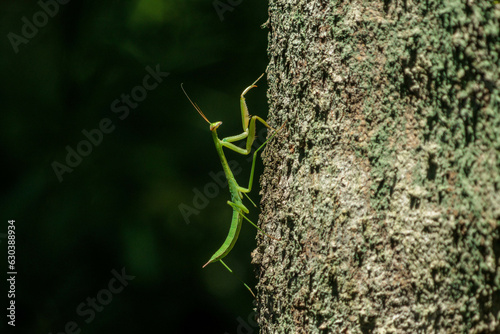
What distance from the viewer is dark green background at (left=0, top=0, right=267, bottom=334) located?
2936 mm

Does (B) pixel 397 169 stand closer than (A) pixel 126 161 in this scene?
Yes

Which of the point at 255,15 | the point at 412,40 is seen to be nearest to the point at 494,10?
the point at 412,40

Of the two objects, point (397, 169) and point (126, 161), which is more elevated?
point (397, 169)

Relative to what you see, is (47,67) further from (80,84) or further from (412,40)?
(412,40)

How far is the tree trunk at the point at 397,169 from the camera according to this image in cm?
99

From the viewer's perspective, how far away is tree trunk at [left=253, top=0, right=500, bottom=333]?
0.99 meters

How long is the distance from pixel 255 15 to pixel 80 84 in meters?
1.31

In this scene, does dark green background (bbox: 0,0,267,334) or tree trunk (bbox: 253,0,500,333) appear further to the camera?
dark green background (bbox: 0,0,267,334)

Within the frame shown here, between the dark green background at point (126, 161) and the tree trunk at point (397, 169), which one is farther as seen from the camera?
the dark green background at point (126, 161)

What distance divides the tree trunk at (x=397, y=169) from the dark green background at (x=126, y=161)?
5.81 ft

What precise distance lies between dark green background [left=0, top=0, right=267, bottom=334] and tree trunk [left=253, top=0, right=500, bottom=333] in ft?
5.81

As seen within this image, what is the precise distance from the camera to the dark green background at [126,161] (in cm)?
294

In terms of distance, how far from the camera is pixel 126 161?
3.02 metres

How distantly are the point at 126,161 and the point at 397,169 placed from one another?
90.5 inches
